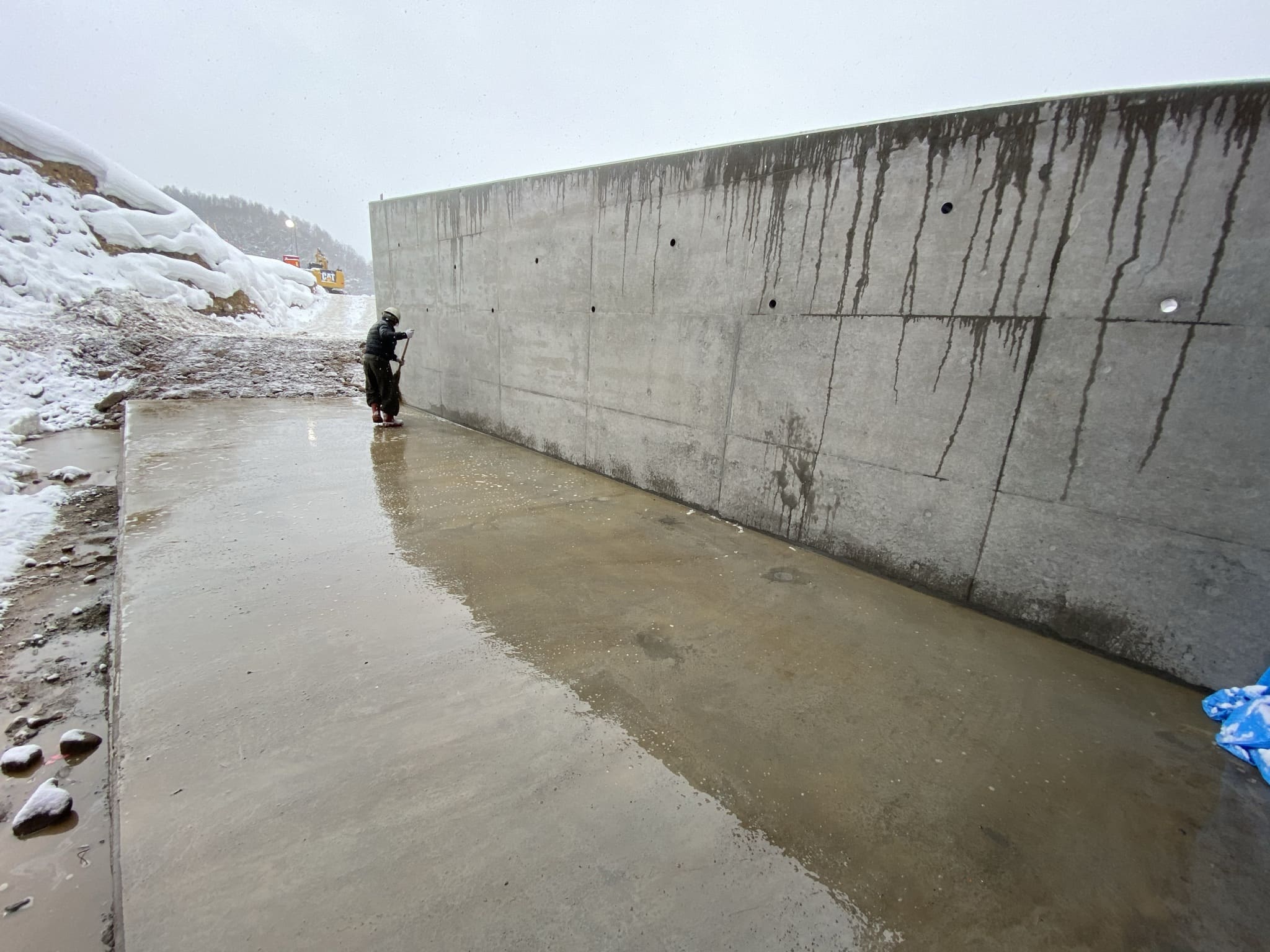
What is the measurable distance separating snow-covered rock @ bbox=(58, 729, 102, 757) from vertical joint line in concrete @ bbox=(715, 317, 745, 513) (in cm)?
371

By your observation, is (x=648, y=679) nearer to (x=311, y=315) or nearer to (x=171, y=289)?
(x=171, y=289)

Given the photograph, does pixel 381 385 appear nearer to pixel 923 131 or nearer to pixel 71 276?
pixel 923 131

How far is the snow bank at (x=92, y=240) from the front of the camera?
35.0 feet

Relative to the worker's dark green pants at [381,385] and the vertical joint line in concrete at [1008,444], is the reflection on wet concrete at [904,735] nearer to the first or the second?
the vertical joint line in concrete at [1008,444]

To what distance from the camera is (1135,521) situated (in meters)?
2.53

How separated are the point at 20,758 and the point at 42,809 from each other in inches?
14.8

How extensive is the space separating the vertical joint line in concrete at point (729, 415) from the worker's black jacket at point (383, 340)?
15.3 ft

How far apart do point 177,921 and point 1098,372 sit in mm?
3990

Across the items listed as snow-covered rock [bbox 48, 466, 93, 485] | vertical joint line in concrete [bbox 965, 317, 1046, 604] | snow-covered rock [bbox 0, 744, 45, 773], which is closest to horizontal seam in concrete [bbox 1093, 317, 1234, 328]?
vertical joint line in concrete [bbox 965, 317, 1046, 604]

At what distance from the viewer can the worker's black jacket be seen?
6.61m

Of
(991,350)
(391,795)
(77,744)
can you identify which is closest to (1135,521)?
(991,350)

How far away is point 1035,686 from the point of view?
242 cm

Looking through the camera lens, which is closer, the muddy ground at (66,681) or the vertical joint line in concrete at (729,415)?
the muddy ground at (66,681)

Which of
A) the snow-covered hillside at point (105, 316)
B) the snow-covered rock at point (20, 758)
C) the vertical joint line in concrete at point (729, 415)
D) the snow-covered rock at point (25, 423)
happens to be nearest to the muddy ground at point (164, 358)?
the snow-covered hillside at point (105, 316)
